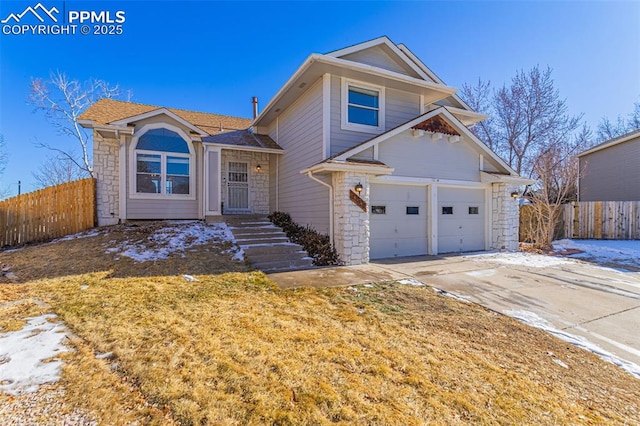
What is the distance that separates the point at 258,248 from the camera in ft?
26.8

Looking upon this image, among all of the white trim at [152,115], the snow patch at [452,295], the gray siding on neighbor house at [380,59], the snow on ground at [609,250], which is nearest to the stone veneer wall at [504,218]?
the snow on ground at [609,250]

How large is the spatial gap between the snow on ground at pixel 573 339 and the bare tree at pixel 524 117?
19121mm

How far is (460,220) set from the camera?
10016 mm

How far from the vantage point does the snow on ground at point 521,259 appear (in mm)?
8047

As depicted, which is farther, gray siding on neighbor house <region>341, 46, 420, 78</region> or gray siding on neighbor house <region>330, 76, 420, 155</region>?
gray siding on neighbor house <region>341, 46, 420, 78</region>

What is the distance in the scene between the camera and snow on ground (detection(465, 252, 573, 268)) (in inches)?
317

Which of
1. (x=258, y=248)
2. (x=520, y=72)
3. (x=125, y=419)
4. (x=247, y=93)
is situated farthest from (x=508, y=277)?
(x=520, y=72)

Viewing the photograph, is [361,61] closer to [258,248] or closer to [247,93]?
[258,248]

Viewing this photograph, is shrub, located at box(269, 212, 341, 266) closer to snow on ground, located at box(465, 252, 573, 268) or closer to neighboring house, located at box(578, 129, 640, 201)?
snow on ground, located at box(465, 252, 573, 268)

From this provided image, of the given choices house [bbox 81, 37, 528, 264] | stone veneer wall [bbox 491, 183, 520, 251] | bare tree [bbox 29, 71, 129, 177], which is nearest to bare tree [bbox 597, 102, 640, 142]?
house [bbox 81, 37, 528, 264]

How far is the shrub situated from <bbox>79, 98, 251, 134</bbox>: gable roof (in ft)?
15.6

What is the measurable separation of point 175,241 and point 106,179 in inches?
176

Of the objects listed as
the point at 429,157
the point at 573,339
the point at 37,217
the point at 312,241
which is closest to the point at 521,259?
the point at 429,157

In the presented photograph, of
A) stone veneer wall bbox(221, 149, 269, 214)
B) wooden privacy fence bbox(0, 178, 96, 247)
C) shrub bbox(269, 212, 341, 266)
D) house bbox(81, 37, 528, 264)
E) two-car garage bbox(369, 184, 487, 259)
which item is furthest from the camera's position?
stone veneer wall bbox(221, 149, 269, 214)
